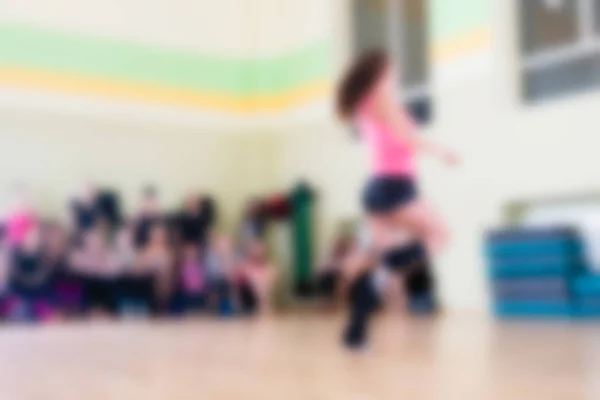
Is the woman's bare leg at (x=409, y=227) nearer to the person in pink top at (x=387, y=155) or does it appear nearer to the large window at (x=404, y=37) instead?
the person in pink top at (x=387, y=155)

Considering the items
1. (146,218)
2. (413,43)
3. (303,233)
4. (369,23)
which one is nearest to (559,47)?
(413,43)

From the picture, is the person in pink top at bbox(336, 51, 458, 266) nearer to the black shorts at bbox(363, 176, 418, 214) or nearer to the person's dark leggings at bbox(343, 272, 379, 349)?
the black shorts at bbox(363, 176, 418, 214)

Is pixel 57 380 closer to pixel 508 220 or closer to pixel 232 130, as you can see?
pixel 508 220

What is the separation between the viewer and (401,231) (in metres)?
3.69

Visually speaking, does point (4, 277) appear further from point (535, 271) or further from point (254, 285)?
point (535, 271)

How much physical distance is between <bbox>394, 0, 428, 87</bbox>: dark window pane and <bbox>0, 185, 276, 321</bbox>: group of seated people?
2.40m

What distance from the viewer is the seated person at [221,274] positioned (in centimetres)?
906

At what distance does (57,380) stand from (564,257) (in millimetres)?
4449

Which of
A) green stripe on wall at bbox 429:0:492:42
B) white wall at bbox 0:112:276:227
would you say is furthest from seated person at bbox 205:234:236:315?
green stripe on wall at bbox 429:0:492:42

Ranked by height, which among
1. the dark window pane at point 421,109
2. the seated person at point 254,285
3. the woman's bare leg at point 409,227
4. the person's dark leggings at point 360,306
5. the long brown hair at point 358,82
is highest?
the dark window pane at point 421,109

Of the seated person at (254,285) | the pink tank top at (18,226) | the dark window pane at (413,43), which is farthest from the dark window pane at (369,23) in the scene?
the pink tank top at (18,226)

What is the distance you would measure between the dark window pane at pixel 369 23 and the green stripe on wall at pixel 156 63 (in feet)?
1.18

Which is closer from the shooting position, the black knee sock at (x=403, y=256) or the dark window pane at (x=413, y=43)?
the black knee sock at (x=403, y=256)

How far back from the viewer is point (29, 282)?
820 centimetres
